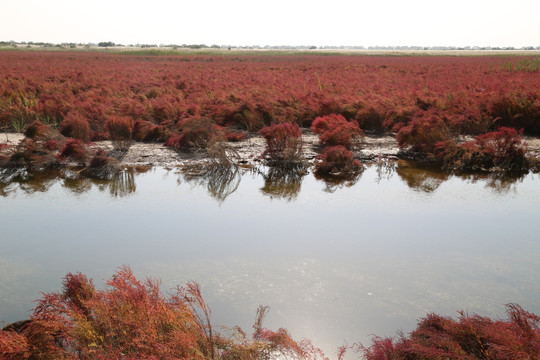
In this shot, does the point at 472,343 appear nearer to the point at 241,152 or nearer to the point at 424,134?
the point at 424,134

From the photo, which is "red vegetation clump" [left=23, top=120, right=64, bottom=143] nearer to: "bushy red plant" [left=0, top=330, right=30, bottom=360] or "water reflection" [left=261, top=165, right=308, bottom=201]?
"water reflection" [left=261, top=165, right=308, bottom=201]

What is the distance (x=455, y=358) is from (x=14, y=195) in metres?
8.62

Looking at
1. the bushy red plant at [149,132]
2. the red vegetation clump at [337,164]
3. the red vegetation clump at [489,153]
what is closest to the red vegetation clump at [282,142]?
the red vegetation clump at [337,164]

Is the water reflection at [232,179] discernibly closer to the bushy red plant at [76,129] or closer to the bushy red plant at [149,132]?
the bushy red plant at [76,129]

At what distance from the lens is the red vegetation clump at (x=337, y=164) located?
36.5 ft

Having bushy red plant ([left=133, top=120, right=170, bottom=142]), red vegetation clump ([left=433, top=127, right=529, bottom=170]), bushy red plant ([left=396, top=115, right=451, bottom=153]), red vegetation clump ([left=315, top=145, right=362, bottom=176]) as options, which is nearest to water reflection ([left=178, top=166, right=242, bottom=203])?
red vegetation clump ([left=315, top=145, right=362, bottom=176])

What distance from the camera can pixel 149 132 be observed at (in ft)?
45.8

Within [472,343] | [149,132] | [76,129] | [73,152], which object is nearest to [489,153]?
[472,343]

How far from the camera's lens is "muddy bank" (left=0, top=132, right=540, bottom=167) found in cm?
1210

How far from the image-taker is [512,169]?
36.1 feet

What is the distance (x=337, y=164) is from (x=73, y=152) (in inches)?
239

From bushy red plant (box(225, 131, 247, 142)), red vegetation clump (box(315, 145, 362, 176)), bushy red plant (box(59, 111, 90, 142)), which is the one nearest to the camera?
red vegetation clump (box(315, 145, 362, 176))

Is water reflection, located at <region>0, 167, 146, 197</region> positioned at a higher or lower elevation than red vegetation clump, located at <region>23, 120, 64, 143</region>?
lower

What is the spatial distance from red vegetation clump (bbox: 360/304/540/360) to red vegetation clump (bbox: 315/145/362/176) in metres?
7.09
